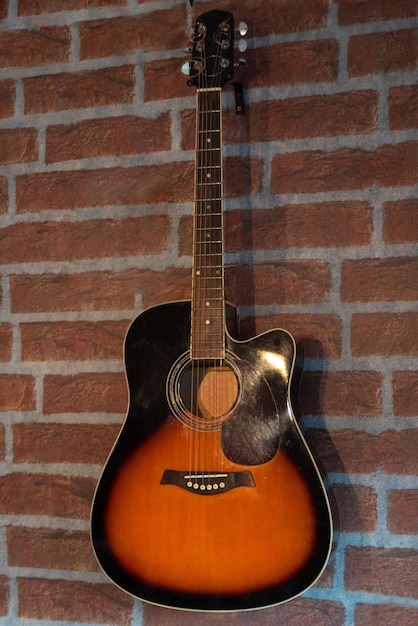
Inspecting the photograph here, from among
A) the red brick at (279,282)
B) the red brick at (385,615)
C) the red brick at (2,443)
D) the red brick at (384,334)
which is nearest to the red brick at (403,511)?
the red brick at (385,615)

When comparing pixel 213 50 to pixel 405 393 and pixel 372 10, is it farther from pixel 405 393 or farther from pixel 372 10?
pixel 405 393

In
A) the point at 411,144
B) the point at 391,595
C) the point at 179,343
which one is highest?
the point at 411,144

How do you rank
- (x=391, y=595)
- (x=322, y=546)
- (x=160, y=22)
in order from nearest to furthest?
(x=322, y=546) < (x=391, y=595) < (x=160, y=22)

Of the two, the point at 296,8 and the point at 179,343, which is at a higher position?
the point at 296,8

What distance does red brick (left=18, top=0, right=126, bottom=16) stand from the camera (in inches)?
40.8

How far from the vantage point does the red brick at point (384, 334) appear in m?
0.91

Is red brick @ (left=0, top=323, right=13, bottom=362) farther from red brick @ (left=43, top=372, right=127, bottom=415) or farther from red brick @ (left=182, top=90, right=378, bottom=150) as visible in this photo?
red brick @ (left=182, top=90, right=378, bottom=150)

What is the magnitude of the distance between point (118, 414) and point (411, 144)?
69 centimetres

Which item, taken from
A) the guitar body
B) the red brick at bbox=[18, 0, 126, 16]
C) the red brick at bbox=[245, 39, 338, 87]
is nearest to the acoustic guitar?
the guitar body

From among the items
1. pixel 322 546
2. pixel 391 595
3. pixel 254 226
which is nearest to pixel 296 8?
pixel 254 226

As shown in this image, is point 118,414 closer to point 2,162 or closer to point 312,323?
point 312,323

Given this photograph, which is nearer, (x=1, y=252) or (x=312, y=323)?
(x=312, y=323)

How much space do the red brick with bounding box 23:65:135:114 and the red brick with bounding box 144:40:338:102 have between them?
8cm

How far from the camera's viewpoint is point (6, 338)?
104cm
